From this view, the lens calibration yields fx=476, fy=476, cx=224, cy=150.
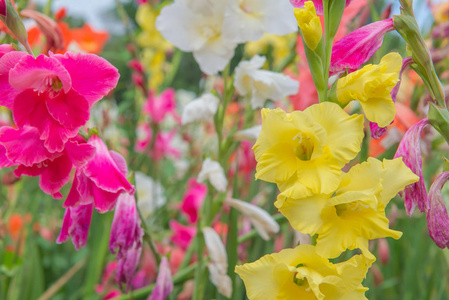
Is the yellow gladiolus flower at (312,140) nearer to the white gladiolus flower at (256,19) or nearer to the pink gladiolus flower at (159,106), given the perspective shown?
the white gladiolus flower at (256,19)

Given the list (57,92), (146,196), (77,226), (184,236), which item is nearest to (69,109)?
(57,92)

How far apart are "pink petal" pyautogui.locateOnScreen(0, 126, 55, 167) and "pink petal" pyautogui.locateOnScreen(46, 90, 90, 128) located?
3 centimetres

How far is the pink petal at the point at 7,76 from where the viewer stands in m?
0.38

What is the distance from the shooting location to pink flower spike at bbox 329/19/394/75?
385mm

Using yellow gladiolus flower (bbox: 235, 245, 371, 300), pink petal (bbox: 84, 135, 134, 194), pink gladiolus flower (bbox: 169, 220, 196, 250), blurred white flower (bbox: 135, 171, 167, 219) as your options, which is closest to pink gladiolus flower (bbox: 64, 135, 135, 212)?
pink petal (bbox: 84, 135, 134, 194)

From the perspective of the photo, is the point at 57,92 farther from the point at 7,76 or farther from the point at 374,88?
the point at 374,88

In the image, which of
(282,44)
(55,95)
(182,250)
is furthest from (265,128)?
(282,44)

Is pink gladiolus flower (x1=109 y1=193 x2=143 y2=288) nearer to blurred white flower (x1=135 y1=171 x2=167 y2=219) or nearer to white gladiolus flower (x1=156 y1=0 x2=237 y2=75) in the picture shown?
white gladiolus flower (x1=156 y1=0 x2=237 y2=75)

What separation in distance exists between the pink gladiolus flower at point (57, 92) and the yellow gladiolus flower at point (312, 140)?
5.7 inches

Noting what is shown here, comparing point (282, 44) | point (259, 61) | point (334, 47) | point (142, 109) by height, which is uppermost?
point (334, 47)

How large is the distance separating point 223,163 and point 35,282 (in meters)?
0.51

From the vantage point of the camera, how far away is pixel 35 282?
93cm

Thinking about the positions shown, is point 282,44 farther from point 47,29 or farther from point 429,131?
point 47,29

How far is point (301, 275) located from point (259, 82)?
0.34m
